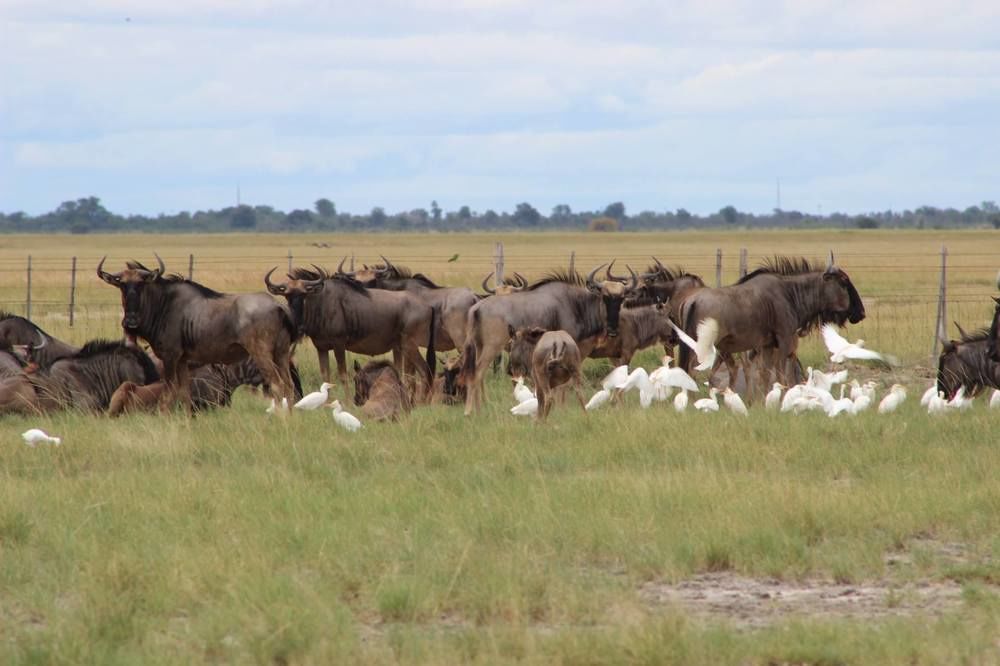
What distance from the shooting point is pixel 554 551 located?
7855 mm

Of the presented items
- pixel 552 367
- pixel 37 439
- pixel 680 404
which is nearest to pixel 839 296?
pixel 680 404

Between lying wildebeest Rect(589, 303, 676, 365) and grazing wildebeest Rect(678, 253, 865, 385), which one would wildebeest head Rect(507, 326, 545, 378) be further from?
grazing wildebeest Rect(678, 253, 865, 385)

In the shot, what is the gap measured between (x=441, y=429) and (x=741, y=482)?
11.6 ft

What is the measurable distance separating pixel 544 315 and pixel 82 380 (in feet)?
15.4

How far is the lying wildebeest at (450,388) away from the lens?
1555 centimetres

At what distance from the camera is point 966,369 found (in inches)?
572

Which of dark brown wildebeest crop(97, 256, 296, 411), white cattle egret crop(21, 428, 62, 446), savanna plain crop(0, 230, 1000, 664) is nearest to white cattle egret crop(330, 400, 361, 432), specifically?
savanna plain crop(0, 230, 1000, 664)

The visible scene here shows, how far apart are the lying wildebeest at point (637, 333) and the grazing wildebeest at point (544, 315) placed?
69 centimetres

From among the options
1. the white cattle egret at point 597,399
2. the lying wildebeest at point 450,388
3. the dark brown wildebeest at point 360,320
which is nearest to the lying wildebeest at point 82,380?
the dark brown wildebeest at point 360,320

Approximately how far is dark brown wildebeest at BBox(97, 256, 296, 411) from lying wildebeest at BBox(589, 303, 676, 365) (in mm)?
4110

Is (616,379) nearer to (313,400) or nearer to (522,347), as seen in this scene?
(522,347)

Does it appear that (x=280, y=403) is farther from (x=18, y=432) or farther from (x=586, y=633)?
(x=586, y=633)

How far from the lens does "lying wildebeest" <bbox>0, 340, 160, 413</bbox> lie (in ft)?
45.4

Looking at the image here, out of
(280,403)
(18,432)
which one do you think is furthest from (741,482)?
(18,432)
